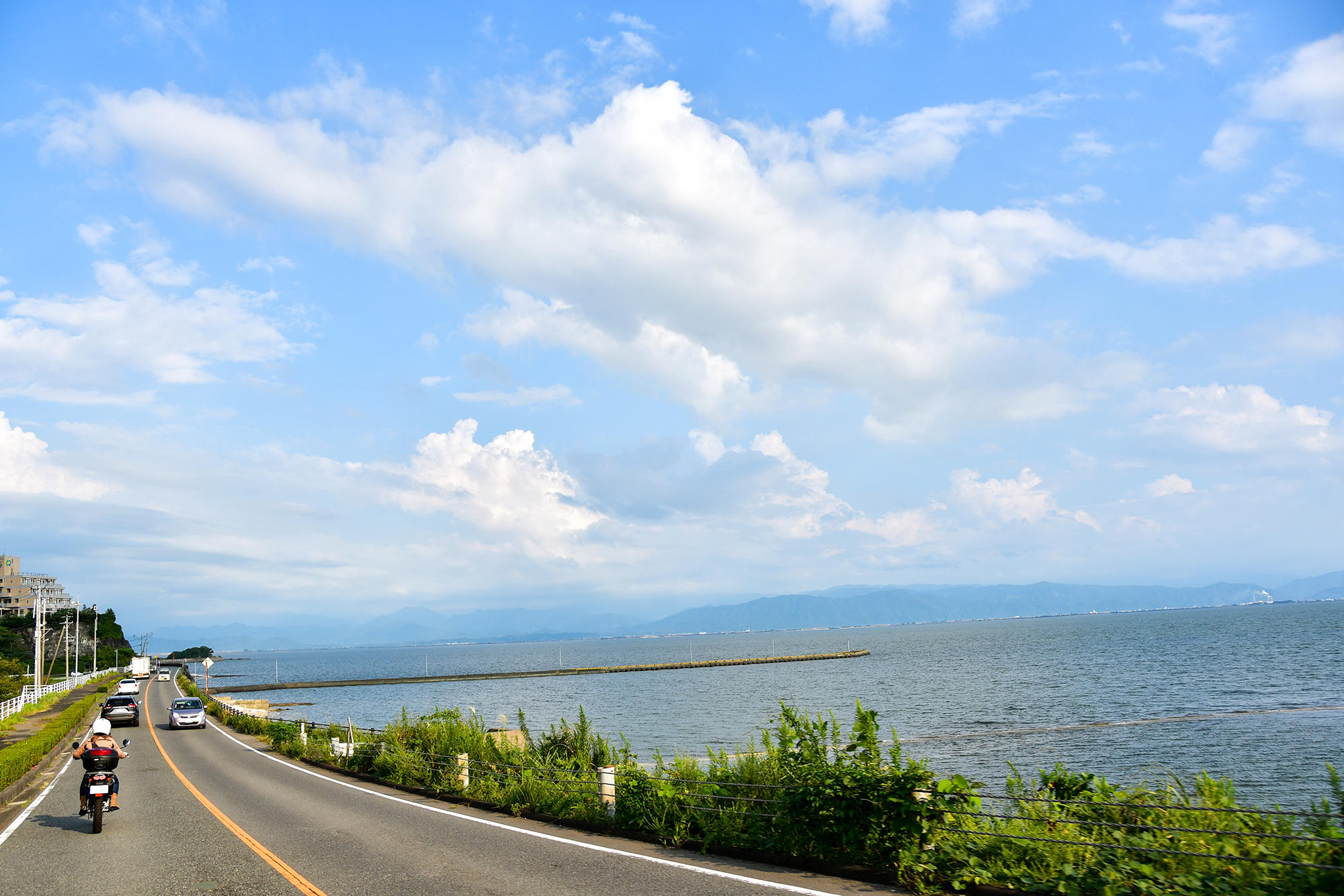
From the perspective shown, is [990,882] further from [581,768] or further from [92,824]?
[92,824]

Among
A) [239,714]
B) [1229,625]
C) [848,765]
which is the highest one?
[848,765]

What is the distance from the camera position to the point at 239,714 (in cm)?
A: 4019

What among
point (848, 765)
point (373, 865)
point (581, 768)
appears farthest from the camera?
point (581, 768)

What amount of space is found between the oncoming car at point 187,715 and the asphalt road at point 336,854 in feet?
74.1

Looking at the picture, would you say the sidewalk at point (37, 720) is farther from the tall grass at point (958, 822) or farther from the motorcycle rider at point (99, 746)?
the tall grass at point (958, 822)

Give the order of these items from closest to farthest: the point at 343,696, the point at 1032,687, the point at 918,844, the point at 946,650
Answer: the point at 918,844 → the point at 1032,687 → the point at 343,696 → the point at 946,650

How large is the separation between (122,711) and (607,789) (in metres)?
37.0

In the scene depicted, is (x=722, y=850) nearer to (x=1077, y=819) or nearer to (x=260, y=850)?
(x=1077, y=819)

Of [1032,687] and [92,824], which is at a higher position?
[92,824]

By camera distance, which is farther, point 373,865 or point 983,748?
point 983,748

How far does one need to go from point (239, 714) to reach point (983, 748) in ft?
118

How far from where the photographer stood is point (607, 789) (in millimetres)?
12719

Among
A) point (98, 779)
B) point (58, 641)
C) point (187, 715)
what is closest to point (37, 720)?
point (187, 715)

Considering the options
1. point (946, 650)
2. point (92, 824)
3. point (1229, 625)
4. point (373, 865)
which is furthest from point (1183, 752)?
point (1229, 625)
